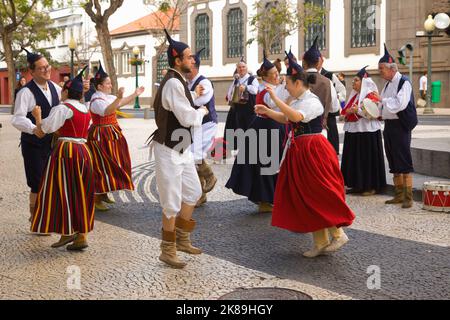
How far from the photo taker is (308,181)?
571 centimetres

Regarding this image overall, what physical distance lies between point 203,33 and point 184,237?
131 ft

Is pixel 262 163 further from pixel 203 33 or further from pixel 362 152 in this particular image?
pixel 203 33

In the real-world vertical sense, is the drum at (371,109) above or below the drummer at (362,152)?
above

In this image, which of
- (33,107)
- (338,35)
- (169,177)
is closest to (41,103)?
(33,107)

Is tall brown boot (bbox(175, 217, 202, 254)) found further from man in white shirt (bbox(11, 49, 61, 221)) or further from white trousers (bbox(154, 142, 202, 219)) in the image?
man in white shirt (bbox(11, 49, 61, 221))

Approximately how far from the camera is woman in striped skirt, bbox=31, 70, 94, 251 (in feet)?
19.4

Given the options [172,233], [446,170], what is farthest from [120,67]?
[172,233]

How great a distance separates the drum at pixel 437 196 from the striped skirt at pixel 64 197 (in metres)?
4.15

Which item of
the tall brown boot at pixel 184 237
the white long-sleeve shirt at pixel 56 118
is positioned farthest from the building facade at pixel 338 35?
the white long-sleeve shirt at pixel 56 118

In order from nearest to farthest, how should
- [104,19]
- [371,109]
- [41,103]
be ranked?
[41,103]
[371,109]
[104,19]

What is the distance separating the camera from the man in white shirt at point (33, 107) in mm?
6496

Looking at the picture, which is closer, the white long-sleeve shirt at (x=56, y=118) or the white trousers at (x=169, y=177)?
the white trousers at (x=169, y=177)

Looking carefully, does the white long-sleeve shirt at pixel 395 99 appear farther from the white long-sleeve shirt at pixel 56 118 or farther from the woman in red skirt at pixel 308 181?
the white long-sleeve shirt at pixel 56 118
